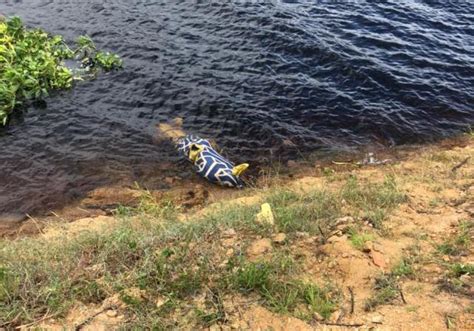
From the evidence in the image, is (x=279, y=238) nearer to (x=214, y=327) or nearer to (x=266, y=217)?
(x=266, y=217)

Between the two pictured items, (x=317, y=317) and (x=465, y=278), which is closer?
(x=317, y=317)

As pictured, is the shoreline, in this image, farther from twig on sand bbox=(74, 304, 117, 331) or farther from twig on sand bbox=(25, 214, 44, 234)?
twig on sand bbox=(74, 304, 117, 331)

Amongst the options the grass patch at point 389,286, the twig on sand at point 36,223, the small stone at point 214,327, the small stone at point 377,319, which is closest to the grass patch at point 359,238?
the grass patch at point 389,286

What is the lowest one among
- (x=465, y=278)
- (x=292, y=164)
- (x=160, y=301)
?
(x=292, y=164)

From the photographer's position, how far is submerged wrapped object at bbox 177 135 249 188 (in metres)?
8.16

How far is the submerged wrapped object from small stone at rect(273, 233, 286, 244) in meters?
3.19

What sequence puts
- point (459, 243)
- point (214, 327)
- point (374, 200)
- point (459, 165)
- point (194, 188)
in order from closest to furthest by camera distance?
point (214, 327) < point (459, 243) < point (374, 200) < point (459, 165) < point (194, 188)

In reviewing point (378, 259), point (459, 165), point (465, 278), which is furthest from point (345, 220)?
point (459, 165)

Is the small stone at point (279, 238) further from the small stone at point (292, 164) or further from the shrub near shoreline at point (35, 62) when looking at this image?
the shrub near shoreline at point (35, 62)

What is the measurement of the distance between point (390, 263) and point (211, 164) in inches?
171

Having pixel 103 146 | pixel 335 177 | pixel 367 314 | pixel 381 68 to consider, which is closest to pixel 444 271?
pixel 367 314

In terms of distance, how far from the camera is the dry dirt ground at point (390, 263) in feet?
12.4

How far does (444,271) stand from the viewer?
438 centimetres

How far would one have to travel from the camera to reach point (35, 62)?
10242 millimetres
